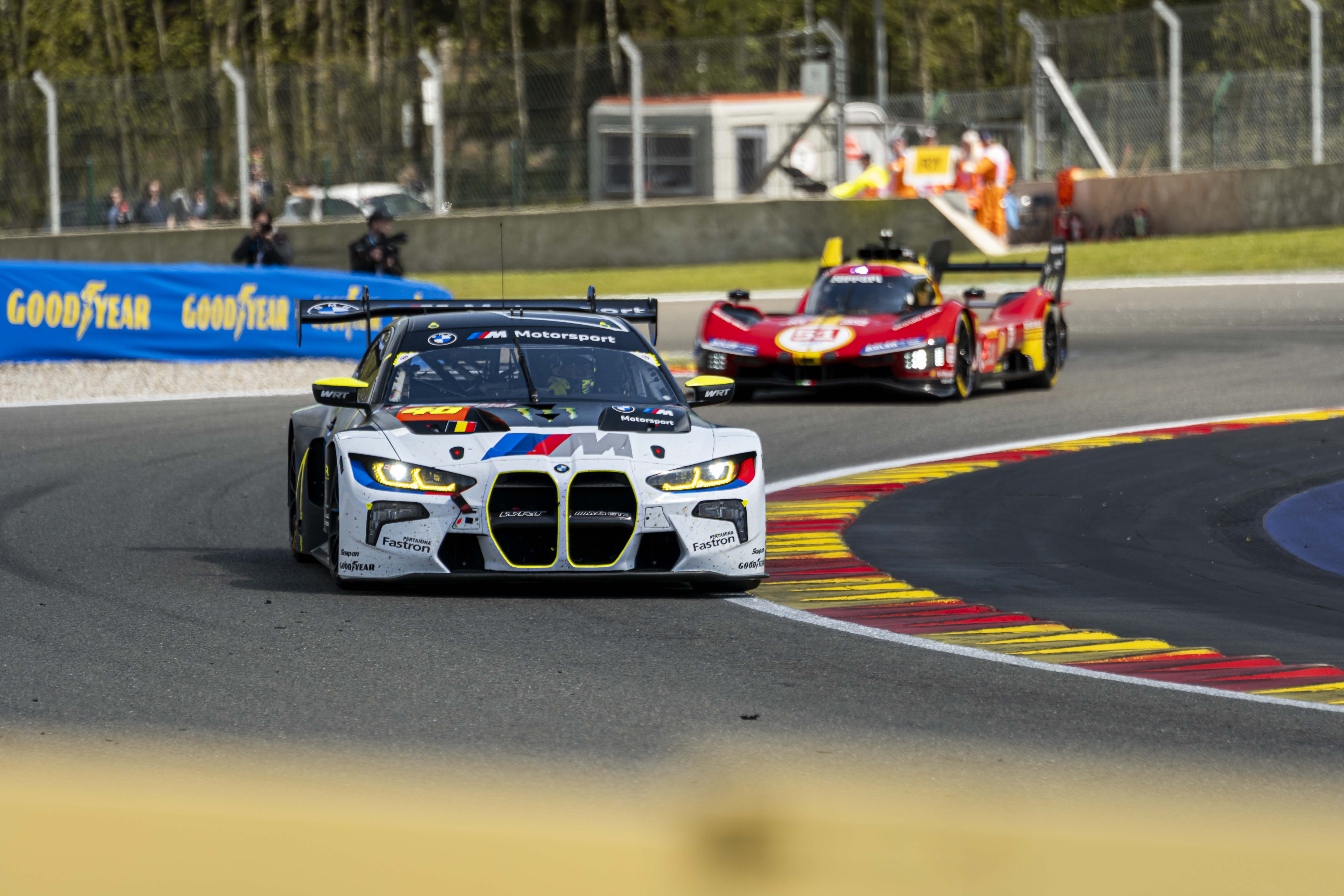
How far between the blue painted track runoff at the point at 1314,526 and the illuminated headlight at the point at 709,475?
297cm

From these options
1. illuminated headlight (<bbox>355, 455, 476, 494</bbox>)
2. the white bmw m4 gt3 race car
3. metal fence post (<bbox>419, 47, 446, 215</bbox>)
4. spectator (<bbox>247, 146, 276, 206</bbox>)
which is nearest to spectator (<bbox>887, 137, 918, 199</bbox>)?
metal fence post (<bbox>419, 47, 446, 215</bbox>)

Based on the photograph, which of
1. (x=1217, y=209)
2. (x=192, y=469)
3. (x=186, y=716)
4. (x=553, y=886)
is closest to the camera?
(x=553, y=886)

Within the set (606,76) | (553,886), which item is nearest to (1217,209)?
(606,76)

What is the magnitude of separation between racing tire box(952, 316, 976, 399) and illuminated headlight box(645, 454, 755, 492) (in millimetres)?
8742

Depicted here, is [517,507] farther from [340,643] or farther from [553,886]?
[553,886]

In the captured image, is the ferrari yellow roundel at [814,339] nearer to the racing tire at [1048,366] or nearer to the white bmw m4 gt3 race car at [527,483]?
the racing tire at [1048,366]

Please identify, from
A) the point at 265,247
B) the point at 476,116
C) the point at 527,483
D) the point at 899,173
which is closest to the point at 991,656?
the point at 527,483

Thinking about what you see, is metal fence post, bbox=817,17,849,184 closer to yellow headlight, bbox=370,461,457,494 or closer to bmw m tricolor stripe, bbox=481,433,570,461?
bmw m tricolor stripe, bbox=481,433,570,461

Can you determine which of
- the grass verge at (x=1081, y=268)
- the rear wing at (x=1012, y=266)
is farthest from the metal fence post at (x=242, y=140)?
the rear wing at (x=1012, y=266)

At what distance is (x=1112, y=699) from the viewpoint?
628 cm

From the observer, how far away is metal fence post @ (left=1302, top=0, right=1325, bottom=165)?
28.5 meters

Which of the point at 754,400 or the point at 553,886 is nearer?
the point at 553,886

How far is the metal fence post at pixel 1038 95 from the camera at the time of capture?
32312 mm

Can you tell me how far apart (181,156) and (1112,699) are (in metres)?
28.2
